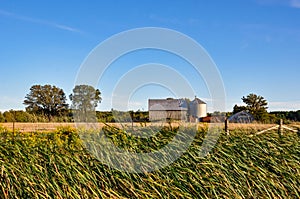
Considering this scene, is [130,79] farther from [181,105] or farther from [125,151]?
[181,105]

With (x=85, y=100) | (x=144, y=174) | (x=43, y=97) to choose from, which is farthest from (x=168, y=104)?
(x=43, y=97)

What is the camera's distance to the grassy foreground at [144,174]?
179 inches

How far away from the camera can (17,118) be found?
12375 millimetres

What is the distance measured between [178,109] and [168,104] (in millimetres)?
1706

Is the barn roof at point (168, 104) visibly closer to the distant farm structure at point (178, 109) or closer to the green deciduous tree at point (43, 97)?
A: the distant farm structure at point (178, 109)

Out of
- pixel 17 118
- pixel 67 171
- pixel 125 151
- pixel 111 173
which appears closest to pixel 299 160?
pixel 125 151

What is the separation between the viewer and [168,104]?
1148 cm

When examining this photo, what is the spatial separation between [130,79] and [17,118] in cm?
605

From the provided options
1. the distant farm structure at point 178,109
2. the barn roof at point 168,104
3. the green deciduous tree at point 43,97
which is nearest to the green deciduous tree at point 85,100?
the distant farm structure at point 178,109

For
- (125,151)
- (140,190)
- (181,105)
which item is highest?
(181,105)

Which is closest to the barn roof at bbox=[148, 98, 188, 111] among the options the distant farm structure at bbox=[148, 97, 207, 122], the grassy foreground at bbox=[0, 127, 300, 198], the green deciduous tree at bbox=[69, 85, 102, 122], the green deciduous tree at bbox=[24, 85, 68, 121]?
the distant farm structure at bbox=[148, 97, 207, 122]

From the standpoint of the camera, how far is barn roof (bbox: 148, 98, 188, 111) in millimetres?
10426

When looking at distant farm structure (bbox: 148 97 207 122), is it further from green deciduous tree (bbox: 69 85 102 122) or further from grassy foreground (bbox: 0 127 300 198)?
grassy foreground (bbox: 0 127 300 198)

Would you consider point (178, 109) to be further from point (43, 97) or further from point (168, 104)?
point (43, 97)
